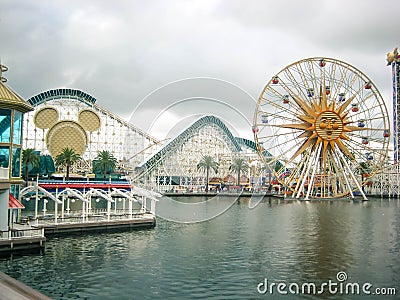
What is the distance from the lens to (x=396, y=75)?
14938 centimetres

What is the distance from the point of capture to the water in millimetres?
20625

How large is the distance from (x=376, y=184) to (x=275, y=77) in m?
67.0

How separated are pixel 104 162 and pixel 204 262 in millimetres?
56636

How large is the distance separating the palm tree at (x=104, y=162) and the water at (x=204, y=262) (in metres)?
41.6

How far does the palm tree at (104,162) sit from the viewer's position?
8000cm

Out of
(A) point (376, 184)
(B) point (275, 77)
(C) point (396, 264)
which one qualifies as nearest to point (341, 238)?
(C) point (396, 264)

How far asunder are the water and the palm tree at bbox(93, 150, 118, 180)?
41.6 metres

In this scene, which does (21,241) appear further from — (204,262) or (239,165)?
(239,165)

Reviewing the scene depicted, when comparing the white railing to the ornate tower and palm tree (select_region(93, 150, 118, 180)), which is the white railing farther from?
palm tree (select_region(93, 150, 118, 180))

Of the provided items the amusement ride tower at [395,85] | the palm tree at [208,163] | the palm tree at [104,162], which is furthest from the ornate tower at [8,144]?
the amusement ride tower at [395,85]

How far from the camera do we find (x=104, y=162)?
262 ft

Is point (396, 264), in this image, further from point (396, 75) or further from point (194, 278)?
point (396, 75)

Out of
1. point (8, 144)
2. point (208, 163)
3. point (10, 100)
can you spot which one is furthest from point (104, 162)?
point (10, 100)

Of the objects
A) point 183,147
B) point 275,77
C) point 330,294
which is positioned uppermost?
point 275,77
